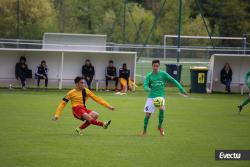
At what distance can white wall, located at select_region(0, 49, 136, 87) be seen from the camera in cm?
3538

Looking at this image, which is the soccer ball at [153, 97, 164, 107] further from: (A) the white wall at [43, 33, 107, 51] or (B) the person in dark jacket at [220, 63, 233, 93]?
(A) the white wall at [43, 33, 107, 51]

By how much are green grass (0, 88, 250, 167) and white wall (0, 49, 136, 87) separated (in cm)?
747

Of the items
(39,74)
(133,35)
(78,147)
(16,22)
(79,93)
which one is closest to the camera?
(78,147)

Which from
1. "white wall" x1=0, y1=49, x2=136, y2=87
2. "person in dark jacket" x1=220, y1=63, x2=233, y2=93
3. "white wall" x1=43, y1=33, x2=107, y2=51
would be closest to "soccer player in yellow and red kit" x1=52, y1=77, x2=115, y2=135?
"white wall" x1=0, y1=49, x2=136, y2=87

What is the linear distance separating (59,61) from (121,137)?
20.0 meters

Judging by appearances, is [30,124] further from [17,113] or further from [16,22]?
[16,22]

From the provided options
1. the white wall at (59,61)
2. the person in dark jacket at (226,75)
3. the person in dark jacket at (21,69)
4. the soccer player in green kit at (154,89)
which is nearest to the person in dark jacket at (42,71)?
the person in dark jacket at (21,69)

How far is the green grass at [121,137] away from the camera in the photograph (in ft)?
42.3

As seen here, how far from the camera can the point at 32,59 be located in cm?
3581

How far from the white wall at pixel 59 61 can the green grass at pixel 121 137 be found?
7472 millimetres

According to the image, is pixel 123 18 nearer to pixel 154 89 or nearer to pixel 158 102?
pixel 154 89

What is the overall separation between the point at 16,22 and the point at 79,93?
95.5 ft

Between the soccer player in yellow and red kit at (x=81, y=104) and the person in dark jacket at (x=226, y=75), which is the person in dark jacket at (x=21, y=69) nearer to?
the person in dark jacket at (x=226, y=75)

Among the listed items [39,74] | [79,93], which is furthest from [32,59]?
[79,93]
